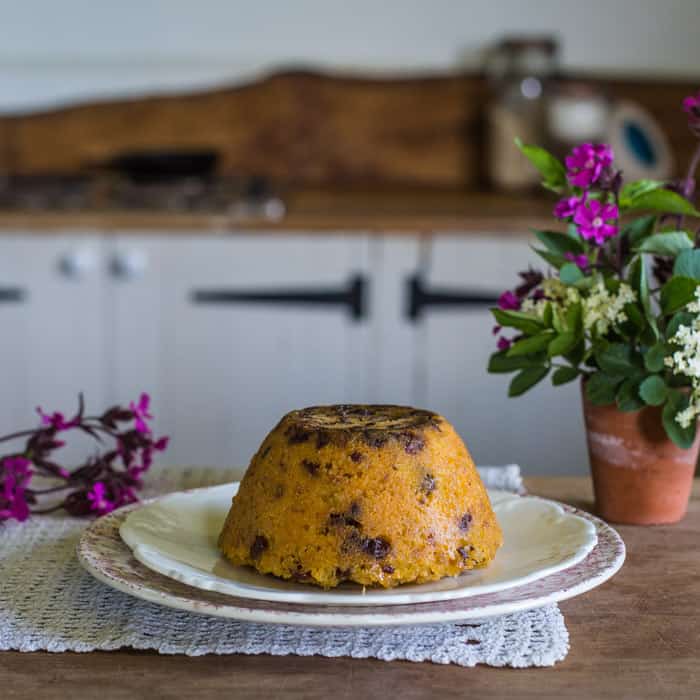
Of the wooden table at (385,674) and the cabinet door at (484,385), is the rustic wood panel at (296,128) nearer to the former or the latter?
the cabinet door at (484,385)

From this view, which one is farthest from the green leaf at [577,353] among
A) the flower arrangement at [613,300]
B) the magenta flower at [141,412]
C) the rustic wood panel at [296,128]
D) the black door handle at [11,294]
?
the rustic wood panel at [296,128]

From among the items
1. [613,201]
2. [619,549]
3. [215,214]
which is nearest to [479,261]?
[215,214]

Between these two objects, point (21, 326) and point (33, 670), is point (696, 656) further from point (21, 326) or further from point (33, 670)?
point (21, 326)

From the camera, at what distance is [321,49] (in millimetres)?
3137

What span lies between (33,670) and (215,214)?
181cm

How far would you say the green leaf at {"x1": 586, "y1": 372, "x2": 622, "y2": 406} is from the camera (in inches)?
40.6

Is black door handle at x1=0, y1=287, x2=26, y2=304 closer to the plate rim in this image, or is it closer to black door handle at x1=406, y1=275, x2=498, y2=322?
black door handle at x1=406, y1=275, x2=498, y2=322

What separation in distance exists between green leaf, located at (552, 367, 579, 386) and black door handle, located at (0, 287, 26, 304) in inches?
65.8

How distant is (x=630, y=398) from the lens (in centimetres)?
102

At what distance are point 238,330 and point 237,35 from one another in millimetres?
998

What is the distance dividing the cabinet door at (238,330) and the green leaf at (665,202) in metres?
1.47

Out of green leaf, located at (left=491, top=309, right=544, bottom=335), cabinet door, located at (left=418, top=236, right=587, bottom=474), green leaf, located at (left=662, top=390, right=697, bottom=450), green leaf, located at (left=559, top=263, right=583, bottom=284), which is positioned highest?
green leaf, located at (left=559, top=263, right=583, bottom=284)

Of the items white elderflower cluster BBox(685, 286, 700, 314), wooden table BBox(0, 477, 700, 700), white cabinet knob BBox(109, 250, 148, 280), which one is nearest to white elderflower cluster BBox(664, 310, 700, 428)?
white elderflower cluster BBox(685, 286, 700, 314)

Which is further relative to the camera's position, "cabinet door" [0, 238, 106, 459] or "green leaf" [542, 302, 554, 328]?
"cabinet door" [0, 238, 106, 459]
